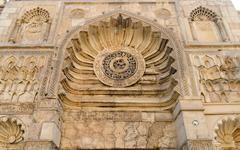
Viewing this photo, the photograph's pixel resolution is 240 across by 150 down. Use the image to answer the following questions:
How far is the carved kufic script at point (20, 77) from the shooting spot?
557 cm

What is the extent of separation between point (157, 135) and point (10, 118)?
3.38m

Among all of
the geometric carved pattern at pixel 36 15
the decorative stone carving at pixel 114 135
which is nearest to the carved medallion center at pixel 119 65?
the decorative stone carving at pixel 114 135

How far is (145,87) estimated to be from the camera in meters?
6.50

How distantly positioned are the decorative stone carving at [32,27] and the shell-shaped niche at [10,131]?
241cm

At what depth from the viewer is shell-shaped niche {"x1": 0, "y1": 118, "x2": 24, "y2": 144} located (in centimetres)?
517

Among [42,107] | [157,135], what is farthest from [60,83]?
→ [157,135]

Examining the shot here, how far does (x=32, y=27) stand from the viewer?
7.11 meters

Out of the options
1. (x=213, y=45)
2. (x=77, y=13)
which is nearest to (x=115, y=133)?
(x=213, y=45)

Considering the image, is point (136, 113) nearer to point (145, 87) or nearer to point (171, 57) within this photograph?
point (145, 87)

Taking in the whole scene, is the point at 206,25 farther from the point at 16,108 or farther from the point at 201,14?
the point at 16,108

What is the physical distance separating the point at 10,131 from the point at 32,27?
3.25m

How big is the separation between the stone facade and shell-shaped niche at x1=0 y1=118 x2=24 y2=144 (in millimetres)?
22

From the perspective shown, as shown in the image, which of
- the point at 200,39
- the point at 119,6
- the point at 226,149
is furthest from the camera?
the point at 119,6

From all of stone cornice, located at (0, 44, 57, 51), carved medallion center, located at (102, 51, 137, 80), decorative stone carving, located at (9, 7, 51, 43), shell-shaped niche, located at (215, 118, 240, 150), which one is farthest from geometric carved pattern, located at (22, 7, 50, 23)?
shell-shaped niche, located at (215, 118, 240, 150)
